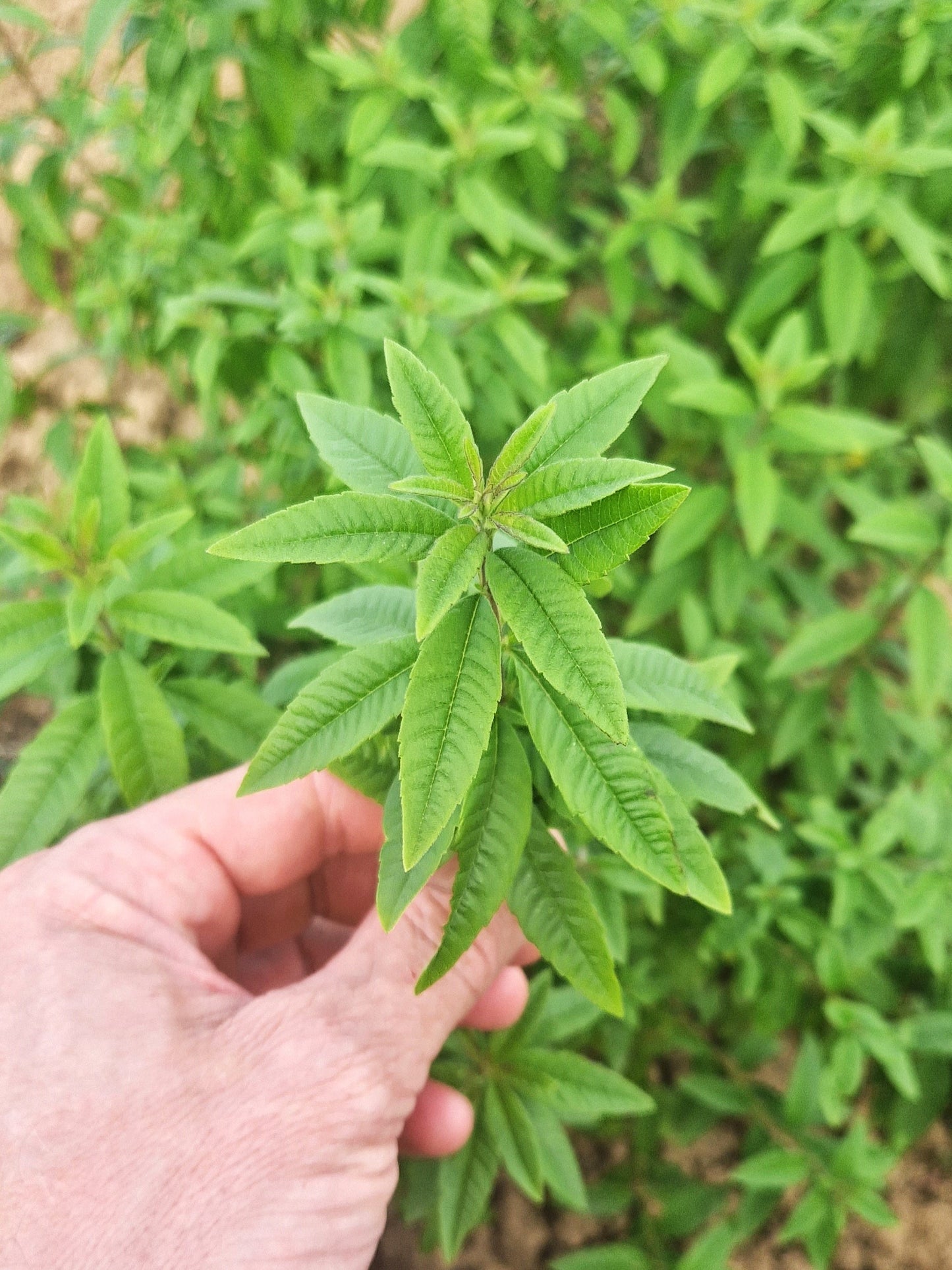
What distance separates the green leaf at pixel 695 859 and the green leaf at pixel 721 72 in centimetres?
199

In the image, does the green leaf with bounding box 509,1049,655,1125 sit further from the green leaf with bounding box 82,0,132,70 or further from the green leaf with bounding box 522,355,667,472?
the green leaf with bounding box 82,0,132,70

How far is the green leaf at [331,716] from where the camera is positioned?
117 cm

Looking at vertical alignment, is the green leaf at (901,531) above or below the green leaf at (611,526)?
below

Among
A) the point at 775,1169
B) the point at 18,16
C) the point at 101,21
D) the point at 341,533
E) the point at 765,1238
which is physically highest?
the point at 18,16

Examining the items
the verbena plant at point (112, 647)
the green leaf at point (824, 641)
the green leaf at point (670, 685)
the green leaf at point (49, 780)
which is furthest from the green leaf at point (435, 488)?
the green leaf at point (824, 641)

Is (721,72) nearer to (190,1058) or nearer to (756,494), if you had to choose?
(756,494)

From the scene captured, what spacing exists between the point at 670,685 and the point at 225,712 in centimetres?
90

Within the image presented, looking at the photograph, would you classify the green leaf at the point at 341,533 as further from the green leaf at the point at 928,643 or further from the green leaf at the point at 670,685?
the green leaf at the point at 928,643

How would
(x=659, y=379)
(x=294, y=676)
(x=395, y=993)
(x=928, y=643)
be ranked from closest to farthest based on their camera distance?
(x=395, y=993) < (x=294, y=676) < (x=928, y=643) < (x=659, y=379)

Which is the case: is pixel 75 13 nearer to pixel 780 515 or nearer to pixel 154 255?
pixel 154 255

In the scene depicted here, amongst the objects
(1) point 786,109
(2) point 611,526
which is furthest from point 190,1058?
(1) point 786,109

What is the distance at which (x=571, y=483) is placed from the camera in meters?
1.05

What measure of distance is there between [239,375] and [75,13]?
365 centimetres

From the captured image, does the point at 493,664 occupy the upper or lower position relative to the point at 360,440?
lower
